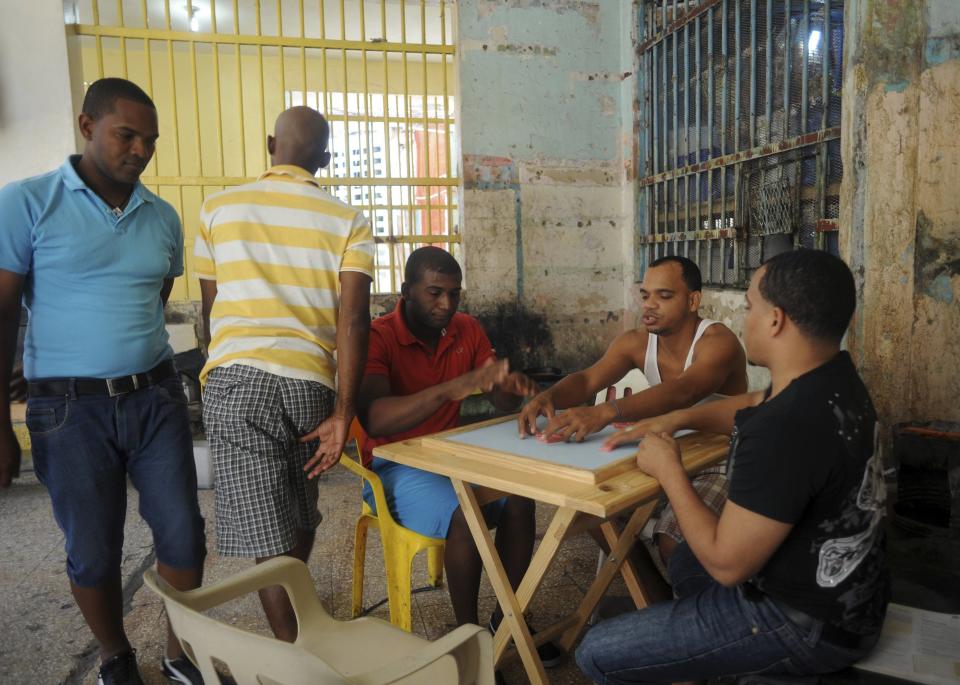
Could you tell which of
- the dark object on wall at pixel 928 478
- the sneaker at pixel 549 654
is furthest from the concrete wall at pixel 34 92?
the dark object on wall at pixel 928 478

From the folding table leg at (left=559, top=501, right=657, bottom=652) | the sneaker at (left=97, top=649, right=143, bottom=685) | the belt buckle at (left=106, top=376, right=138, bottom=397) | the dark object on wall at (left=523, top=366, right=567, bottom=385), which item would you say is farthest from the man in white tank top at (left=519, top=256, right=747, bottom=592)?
the dark object on wall at (left=523, top=366, right=567, bottom=385)

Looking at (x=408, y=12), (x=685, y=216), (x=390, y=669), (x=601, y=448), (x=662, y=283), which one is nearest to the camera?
(x=390, y=669)

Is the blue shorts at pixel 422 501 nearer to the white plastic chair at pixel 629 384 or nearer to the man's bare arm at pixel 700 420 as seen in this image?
the man's bare arm at pixel 700 420

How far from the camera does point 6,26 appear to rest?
497cm

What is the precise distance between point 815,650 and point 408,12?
7754 mm

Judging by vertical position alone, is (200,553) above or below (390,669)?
below

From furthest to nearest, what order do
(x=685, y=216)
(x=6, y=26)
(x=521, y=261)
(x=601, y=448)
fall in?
(x=521, y=261) → (x=685, y=216) → (x=6, y=26) → (x=601, y=448)

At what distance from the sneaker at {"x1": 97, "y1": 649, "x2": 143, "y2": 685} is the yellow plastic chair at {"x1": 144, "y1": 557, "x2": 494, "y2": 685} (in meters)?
0.91

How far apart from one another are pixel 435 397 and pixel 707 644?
1.11m

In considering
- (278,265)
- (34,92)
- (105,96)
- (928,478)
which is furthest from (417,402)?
(34,92)

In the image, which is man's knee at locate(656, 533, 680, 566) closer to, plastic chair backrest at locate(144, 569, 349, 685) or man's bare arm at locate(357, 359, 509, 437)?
man's bare arm at locate(357, 359, 509, 437)

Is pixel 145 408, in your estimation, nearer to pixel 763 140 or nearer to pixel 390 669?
pixel 390 669

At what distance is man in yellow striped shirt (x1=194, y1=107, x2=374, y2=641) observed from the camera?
6.74 feet

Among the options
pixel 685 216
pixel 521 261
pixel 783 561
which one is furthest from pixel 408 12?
pixel 783 561
